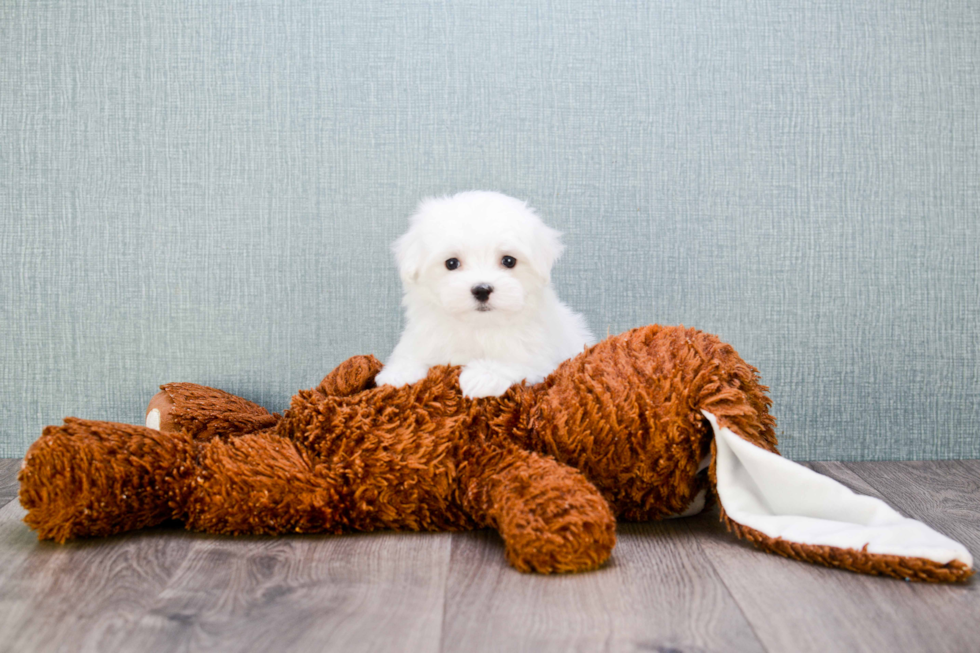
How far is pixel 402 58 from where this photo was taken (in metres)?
2.11

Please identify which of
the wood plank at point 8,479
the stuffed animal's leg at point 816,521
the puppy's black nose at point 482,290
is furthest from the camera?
the wood plank at point 8,479

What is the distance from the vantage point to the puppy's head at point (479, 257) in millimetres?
1532

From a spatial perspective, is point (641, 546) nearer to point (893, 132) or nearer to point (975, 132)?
point (893, 132)

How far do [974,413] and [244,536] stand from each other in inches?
74.9

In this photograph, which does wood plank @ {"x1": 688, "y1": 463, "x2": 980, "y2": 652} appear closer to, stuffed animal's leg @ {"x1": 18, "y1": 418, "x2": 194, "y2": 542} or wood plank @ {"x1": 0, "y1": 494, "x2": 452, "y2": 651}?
wood plank @ {"x1": 0, "y1": 494, "x2": 452, "y2": 651}

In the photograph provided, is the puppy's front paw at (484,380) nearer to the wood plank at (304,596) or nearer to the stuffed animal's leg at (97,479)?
the wood plank at (304,596)

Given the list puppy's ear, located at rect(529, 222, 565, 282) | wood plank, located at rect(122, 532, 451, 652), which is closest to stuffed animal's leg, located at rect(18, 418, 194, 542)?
wood plank, located at rect(122, 532, 451, 652)

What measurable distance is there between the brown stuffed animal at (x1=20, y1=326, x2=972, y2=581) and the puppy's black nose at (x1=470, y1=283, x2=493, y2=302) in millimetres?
158

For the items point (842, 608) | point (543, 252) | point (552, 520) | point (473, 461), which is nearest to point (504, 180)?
point (543, 252)

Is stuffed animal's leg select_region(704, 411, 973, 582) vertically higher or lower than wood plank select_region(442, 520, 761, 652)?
higher

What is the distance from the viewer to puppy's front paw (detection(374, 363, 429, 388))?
5.26 ft

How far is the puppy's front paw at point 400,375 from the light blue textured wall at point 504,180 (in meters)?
0.52

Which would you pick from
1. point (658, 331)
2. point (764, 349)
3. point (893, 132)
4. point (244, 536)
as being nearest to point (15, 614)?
point (244, 536)

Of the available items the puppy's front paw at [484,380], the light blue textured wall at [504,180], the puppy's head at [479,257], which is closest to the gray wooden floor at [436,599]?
the puppy's front paw at [484,380]
